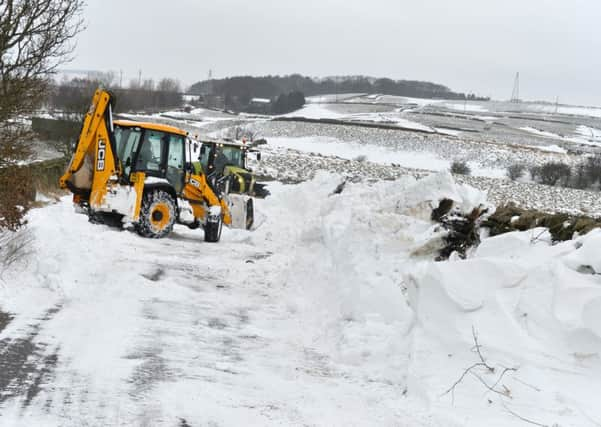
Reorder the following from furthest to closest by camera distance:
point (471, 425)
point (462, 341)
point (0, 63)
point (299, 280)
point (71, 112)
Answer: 1. point (71, 112)
2. point (0, 63)
3. point (299, 280)
4. point (462, 341)
5. point (471, 425)

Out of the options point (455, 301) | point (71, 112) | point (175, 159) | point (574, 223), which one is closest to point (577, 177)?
point (71, 112)

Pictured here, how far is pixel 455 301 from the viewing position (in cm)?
608

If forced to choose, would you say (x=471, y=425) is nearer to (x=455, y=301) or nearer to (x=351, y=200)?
(x=455, y=301)

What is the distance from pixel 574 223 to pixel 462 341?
306cm

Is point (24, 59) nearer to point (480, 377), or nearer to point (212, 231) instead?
point (212, 231)

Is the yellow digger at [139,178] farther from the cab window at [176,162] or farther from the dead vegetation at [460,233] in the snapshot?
the dead vegetation at [460,233]

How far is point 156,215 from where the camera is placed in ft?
45.0

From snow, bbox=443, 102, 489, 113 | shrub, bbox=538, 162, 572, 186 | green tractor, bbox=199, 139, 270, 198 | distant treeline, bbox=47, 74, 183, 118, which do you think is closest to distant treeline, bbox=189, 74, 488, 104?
distant treeline, bbox=47, 74, 183, 118

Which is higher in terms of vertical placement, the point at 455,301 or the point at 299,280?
the point at 455,301

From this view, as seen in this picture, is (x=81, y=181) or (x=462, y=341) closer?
(x=462, y=341)

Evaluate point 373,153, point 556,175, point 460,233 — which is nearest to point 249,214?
point 460,233

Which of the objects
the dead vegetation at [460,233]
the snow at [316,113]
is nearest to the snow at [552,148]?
the snow at [316,113]

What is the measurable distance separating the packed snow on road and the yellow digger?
3432 millimetres

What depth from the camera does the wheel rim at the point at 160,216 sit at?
13633 millimetres
